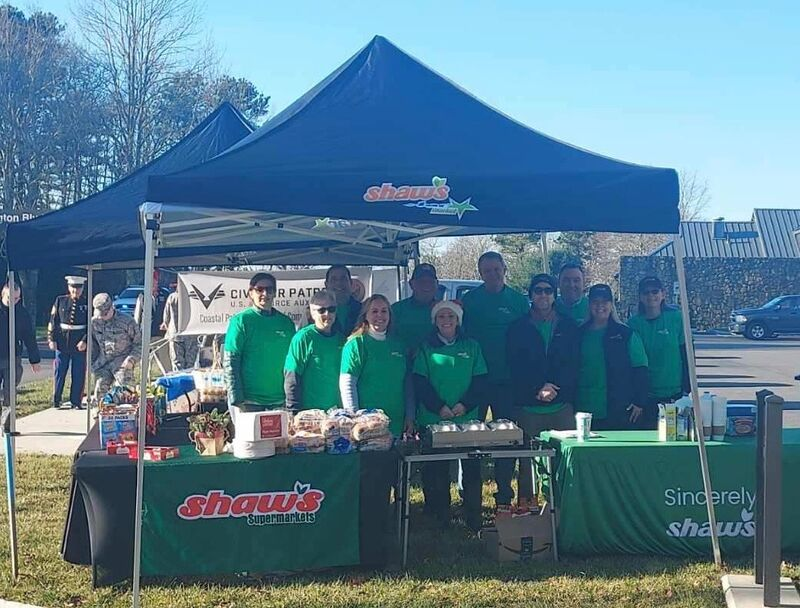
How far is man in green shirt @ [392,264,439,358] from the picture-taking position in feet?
20.6

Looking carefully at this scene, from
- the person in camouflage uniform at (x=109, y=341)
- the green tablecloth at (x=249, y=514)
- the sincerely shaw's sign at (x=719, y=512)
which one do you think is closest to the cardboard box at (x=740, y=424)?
the sincerely shaw's sign at (x=719, y=512)

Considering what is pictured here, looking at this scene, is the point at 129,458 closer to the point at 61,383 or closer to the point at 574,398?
the point at 574,398

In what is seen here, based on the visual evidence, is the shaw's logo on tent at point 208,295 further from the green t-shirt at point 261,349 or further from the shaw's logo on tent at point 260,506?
the shaw's logo on tent at point 260,506

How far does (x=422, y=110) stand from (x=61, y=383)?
8.15 m

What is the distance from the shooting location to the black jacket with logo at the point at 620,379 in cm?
586

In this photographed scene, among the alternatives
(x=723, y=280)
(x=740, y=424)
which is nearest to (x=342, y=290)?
(x=740, y=424)

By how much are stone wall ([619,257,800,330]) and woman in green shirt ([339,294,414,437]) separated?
28.2m

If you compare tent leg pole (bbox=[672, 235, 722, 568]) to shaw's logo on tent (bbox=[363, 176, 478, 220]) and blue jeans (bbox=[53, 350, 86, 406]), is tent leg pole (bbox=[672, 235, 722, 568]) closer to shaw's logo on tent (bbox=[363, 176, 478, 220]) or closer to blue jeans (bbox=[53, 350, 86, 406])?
shaw's logo on tent (bbox=[363, 176, 478, 220])

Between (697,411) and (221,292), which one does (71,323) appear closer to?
(221,292)

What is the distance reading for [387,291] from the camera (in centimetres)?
1023

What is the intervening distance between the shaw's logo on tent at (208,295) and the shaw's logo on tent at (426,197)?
18.6 ft

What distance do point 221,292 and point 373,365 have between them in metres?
5.06

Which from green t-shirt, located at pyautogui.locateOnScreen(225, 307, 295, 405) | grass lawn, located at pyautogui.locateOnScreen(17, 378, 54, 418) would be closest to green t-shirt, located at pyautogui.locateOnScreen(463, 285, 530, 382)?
green t-shirt, located at pyautogui.locateOnScreen(225, 307, 295, 405)

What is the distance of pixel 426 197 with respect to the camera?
475 centimetres
